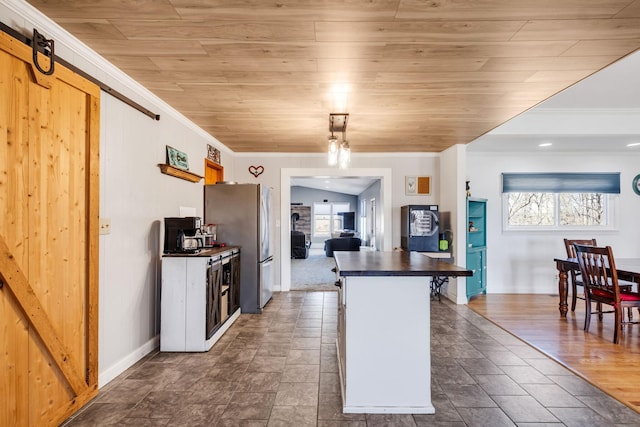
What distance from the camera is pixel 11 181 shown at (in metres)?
1.68

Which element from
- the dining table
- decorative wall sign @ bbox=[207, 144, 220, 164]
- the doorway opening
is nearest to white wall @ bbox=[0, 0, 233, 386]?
decorative wall sign @ bbox=[207, 144, 220, 164]

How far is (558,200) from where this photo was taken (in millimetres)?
5941

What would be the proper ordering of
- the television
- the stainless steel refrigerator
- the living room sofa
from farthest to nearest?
1. the television
2. the living room sofa
3. the stainless steel refrigerator

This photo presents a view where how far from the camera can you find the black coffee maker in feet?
10.6

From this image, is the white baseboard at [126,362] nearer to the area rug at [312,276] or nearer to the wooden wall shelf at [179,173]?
the wooden wall shelf at [179,173]

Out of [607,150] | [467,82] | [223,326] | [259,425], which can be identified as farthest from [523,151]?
[259,425]

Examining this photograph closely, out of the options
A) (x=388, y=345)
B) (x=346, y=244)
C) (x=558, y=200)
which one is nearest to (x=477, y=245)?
(x=558, y=200)

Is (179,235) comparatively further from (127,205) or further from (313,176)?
(313,176)

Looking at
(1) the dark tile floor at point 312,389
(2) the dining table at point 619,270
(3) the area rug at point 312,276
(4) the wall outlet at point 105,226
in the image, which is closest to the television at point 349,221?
(3) the area rug at point 312,276

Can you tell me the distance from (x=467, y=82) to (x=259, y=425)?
282cm

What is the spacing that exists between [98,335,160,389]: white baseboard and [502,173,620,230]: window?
5.51 metres

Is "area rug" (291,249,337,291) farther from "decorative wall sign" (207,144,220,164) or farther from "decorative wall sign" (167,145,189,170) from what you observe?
"decorative wall sign" (167,145,189,170)

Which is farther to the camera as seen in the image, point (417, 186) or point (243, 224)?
point (417, 186)

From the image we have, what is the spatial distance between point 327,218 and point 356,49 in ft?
41.8
